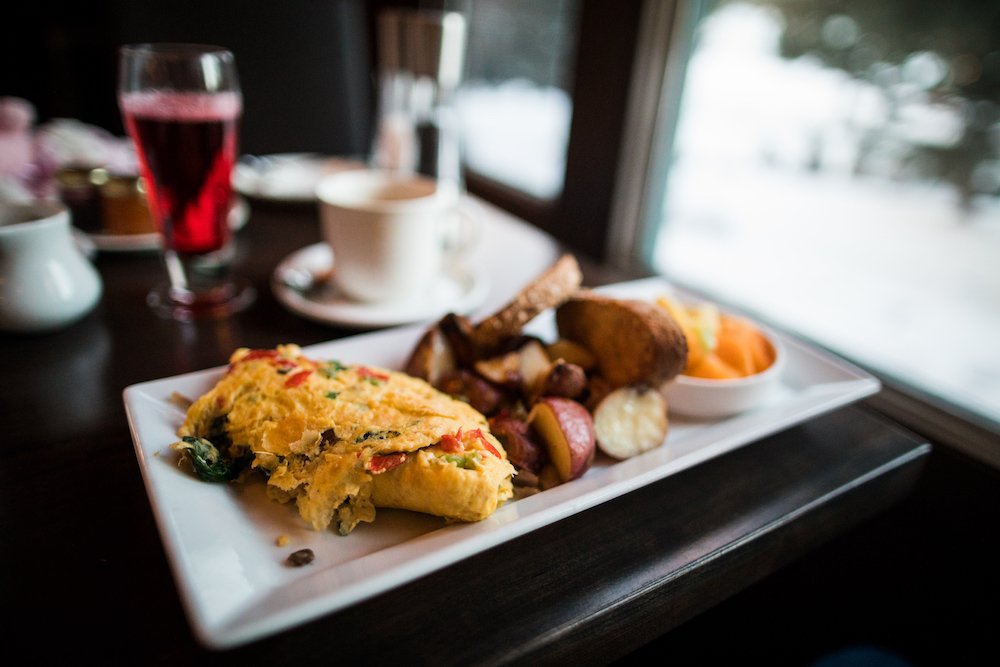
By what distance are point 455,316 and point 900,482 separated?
0.66m

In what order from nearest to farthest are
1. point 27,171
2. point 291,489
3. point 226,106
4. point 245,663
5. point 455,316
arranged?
point 245,663 < point 291,489 < point 455,316 < point 226,106 < point 27,171

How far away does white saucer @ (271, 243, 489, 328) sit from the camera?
1.05 meters

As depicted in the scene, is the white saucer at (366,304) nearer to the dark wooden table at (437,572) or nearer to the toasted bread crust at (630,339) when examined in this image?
the dark wooden table at (437,572)

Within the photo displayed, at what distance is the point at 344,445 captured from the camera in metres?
0.64

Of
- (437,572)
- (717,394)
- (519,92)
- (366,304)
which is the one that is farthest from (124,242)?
(519,92)

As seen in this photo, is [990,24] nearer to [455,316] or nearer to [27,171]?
[455,316]

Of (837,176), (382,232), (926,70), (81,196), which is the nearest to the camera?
(382,232)

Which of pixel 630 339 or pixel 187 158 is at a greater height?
pixel 187 158

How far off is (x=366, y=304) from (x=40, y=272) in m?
0.48

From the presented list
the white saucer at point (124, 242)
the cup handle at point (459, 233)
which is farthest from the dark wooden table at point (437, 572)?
the cup handle at point (459, 233)

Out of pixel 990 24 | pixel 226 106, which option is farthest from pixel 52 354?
pixel 990 24

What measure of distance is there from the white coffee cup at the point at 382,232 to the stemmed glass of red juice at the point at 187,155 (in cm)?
18

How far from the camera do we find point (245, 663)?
0.51m

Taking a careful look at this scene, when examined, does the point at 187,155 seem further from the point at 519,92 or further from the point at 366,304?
the point at 519,92
